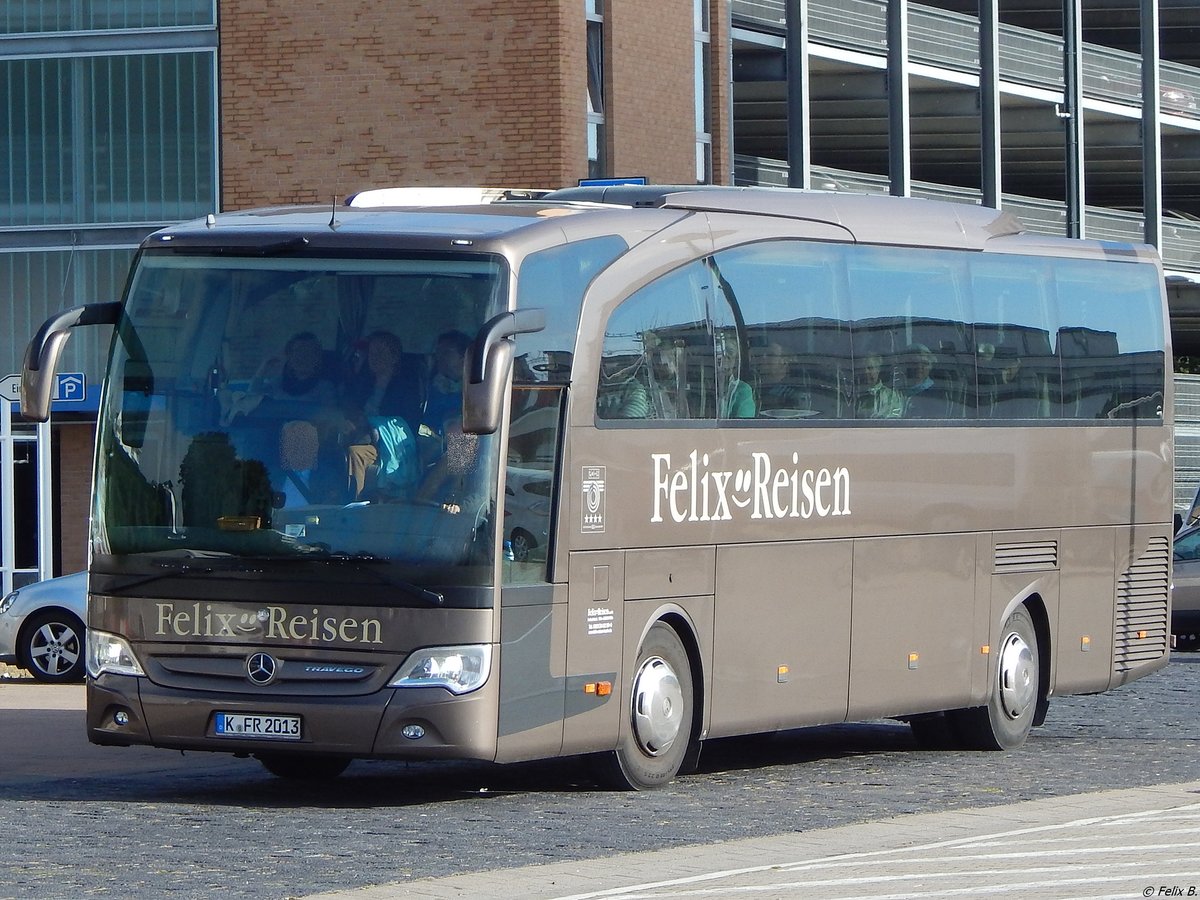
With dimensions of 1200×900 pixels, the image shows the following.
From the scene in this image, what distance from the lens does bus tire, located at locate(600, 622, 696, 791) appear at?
42.3 ft

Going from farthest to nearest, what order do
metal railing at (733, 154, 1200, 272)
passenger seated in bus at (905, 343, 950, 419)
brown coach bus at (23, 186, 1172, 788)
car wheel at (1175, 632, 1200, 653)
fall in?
metal railing at (733, 154, 1200, 272) → car wheel at (1175, 632, 1200, 653) → passenger seated in bus at (905, 343, 950, 419) → brown coach bus at (23, 186, 1172, 788)

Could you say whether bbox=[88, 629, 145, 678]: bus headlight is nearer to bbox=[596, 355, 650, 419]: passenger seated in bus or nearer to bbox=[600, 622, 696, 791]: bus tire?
bbox=[600, 622, 696, 791]: bus tire

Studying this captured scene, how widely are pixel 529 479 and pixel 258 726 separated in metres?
1.88

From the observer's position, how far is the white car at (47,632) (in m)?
22.7

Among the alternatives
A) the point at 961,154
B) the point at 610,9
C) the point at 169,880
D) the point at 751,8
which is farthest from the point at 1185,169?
the point at 169,880

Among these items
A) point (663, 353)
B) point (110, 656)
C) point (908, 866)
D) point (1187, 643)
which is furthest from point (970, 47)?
point (908, 866)

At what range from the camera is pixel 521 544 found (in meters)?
12.0

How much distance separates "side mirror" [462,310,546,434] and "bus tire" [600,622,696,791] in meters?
2.22

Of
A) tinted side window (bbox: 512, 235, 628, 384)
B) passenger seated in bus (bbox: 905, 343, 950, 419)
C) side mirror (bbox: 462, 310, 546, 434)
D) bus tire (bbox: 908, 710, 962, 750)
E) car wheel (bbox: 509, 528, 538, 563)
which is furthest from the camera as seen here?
bus tire (bbox: 908, 710, 962, 750)

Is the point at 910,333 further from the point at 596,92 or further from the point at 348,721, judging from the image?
the point at 596,92

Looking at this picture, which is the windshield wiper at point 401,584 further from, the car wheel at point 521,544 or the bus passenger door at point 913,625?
the bus passenger door at point 913,625

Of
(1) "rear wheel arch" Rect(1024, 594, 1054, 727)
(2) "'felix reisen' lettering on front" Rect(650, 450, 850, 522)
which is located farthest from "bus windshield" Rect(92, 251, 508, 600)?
(1) "rear wheel arch" Rect(1024, 594, 1054, 727)

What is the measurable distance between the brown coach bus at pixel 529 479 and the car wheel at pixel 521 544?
0.06 feet

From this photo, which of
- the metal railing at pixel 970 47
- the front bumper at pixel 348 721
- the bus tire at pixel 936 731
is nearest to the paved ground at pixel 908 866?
the front bumper at pixel 348 721
